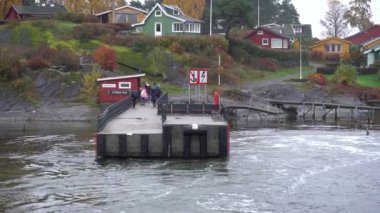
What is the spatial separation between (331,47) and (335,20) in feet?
126

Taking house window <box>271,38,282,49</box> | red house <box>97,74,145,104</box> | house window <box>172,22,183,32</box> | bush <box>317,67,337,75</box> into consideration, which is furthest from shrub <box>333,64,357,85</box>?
red house <box>97,74,145,104</box>

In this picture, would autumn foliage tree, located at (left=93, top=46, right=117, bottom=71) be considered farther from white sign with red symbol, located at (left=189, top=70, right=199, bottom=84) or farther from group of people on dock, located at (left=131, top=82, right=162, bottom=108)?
white sign with red symbol, located at (left=189, top=70, right=199, bottom=84)

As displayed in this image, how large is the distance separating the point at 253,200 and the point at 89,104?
4627cm

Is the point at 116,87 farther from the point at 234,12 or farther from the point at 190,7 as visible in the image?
the point at 190,7

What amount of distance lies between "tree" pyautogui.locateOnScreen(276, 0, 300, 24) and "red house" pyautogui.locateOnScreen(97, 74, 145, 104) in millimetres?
99373

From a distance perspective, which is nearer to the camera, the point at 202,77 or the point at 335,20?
the point at 202,77

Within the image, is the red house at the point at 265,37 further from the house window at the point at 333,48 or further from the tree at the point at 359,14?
the tree at the point at 359,14

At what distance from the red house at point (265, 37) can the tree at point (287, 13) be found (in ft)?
193

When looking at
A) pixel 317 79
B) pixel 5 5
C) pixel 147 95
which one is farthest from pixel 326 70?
pixel 5 5

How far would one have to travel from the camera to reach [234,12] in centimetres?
10044

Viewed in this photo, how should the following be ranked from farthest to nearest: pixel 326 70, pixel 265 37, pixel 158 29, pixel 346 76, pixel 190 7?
pixel 190 7 < pixel 265 37 < pixel 158 29 < pixel 326 70 < pixel 346 76

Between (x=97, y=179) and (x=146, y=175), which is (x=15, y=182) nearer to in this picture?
(x=97, y=179)

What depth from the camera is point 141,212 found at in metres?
26.8

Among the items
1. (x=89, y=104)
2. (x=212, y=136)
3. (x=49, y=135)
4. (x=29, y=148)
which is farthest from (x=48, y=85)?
(x=212, y=136)
